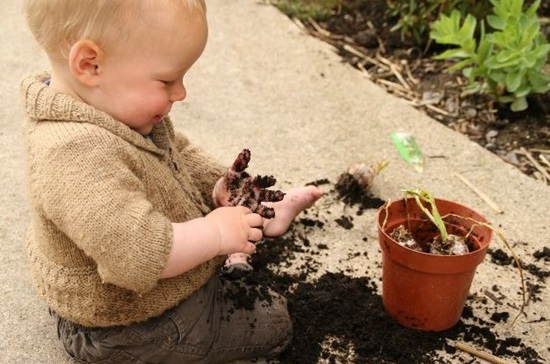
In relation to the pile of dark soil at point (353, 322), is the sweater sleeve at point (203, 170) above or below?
above

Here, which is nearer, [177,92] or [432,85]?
[177,92]

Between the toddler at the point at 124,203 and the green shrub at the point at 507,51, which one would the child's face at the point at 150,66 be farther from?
the green shrub at the point at 507,51

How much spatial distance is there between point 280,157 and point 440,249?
3.77 feet

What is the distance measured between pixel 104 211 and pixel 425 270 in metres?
0.93

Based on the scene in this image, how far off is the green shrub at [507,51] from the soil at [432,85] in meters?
0.10

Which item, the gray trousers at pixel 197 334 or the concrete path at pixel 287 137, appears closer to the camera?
the gray trousers at pixel 197 334

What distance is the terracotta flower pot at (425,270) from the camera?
2.19 m

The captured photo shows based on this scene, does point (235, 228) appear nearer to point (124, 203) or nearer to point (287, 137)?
point (124, 203)

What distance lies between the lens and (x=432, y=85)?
388 centimetres

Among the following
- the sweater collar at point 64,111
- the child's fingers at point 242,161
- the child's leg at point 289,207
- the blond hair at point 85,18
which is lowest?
the child's leg at point 289,207

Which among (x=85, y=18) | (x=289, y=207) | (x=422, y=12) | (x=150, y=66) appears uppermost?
(x=85, y=18)

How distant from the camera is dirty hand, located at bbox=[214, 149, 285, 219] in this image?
2119 millimetres

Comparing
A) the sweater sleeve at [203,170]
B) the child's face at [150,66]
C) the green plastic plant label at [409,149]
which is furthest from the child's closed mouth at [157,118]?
the green plastic plant label at [409,149]

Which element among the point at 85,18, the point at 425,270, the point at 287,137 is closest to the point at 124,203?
the point at 85,18
